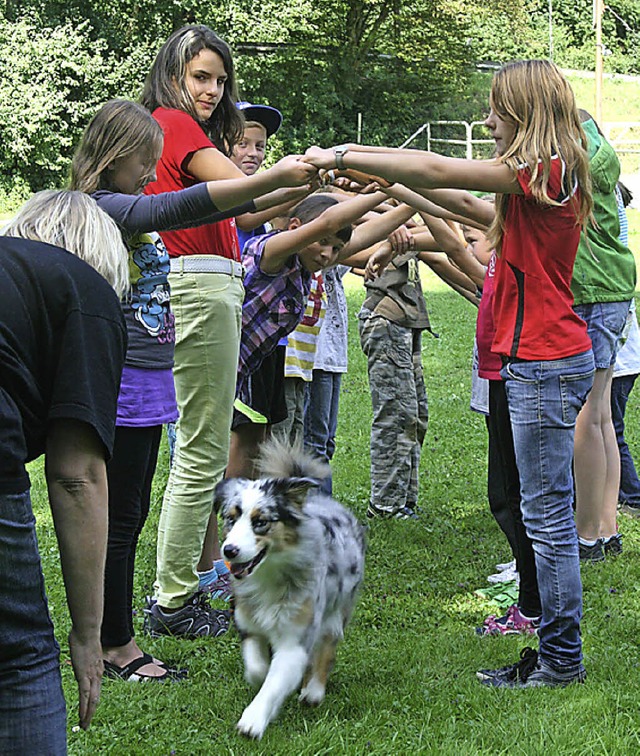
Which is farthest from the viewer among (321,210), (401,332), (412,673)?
(401,332)

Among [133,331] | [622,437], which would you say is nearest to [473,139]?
[622,437]

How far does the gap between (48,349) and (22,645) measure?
1.94 ft

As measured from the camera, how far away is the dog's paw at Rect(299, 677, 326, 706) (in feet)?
13.1

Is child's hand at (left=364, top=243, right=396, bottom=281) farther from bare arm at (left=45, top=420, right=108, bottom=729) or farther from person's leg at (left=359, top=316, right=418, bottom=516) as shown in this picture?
bare arm at (left=45, top=420, right=108, bottom=729)

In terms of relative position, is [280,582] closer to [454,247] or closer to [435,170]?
[435,170]

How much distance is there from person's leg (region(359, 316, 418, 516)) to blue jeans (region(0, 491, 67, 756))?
16.5 ft

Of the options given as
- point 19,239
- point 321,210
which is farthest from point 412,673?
point 19,239

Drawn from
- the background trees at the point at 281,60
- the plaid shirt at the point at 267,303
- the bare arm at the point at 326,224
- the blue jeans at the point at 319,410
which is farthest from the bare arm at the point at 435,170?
the background trees at the point at 281,60

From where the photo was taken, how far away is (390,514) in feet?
22.8

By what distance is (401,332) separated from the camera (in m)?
7.08

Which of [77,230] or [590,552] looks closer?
[77,230]

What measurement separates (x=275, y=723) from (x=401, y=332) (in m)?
3.72

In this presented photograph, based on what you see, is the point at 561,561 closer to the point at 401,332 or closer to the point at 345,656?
the point at 345,656

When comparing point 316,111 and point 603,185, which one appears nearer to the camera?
point 603,185
